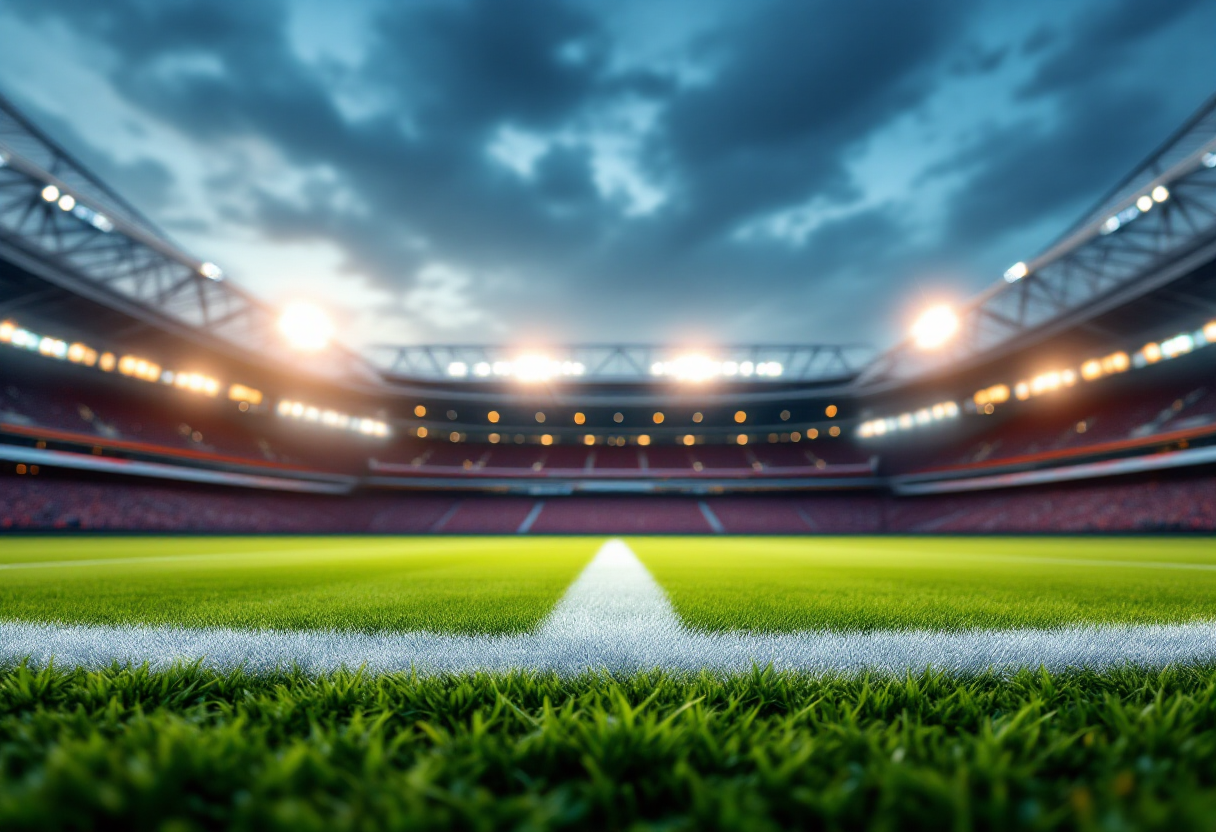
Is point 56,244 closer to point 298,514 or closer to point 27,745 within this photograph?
point 298,514

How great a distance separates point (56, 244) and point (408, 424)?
1042 inches

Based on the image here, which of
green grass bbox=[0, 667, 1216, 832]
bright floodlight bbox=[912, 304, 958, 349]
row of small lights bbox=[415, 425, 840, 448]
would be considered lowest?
green grass bbox=[0, 667, 1216, 832]

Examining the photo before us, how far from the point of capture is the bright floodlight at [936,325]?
971 inches

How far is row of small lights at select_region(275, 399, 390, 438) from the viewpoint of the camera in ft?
116

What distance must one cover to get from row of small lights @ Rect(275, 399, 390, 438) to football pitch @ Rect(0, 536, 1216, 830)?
36912mm

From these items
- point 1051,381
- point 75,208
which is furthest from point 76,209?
point 1051,381

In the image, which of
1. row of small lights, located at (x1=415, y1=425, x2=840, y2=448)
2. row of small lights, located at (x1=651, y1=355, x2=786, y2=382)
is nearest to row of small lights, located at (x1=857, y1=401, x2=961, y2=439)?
row of small lights, located at (x1=415, y1=425, x2=840, y2=448)

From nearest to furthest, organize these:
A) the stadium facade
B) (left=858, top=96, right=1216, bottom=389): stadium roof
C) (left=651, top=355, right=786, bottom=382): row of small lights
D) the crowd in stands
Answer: (left=858, top=96, right=1216, bottom=389): stadium roof → the stadium facade → the crowd in stands → (left=651, top=355, right=786, bottom=382): row of small lights

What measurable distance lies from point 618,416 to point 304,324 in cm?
2335

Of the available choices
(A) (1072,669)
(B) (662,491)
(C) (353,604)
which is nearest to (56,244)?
(C) (353,604)

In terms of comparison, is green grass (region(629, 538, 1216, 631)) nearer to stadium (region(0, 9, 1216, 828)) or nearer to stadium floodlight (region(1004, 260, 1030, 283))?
stadium (region(0, 9, 1216, 828))

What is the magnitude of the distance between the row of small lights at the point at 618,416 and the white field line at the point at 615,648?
3744 cm

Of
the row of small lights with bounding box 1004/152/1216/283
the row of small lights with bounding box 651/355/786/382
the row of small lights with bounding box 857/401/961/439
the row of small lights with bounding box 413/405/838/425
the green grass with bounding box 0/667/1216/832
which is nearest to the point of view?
the green grass with bounding box 0/667/1216/832

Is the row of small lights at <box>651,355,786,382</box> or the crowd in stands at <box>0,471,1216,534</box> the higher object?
the row of small lights at <box>651,355,786,382</box>
